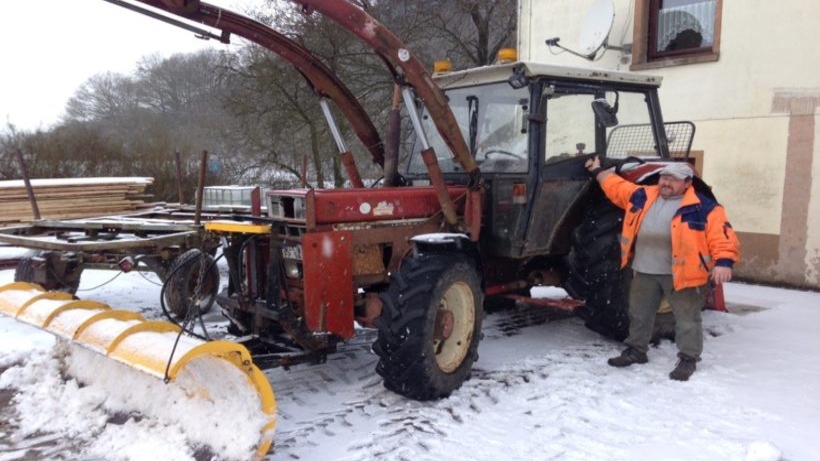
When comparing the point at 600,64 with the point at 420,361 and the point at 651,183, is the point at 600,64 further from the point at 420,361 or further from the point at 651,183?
the point at 420,361

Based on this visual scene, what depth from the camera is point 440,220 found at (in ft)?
14.8

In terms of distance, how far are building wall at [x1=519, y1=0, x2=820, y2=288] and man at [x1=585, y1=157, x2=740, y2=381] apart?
384 cm

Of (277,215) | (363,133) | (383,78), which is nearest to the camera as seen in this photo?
(277,215)

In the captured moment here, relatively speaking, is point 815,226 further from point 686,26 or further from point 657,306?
point 657,306

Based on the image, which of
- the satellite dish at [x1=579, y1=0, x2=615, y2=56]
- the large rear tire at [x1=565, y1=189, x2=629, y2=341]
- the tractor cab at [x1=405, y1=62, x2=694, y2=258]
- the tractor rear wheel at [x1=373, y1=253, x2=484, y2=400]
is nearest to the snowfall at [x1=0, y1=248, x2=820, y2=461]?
the tractor rear wheel at [x1=373, y1=253, x2=484, y2=400]

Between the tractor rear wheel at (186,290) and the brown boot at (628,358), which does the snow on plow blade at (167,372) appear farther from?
the brown boot at (628,358)

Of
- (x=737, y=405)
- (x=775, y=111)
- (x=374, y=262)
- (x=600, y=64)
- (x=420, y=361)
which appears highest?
(x=600, y=64)

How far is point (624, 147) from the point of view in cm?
536

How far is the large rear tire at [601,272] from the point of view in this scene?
486cm

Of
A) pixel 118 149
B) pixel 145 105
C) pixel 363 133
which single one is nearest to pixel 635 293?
pixel 363 133

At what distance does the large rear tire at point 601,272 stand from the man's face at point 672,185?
0.52 m

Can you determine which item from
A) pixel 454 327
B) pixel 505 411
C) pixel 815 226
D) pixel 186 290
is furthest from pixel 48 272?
pixel 815 226

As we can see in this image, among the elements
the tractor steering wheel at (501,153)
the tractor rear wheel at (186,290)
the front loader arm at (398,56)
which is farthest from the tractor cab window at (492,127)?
the tractor rear wheel at (186,290)

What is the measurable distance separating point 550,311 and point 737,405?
2613 millimetres
